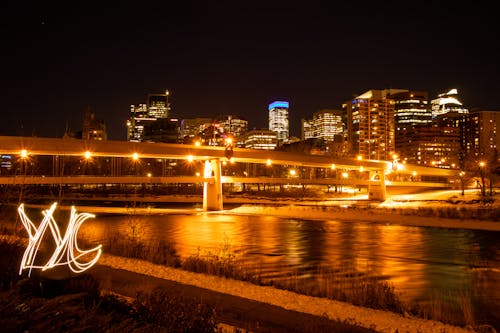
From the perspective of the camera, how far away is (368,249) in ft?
88.6

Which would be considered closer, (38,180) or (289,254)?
(289,254)

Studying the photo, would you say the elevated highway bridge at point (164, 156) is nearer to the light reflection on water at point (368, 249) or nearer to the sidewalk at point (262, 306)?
the light reflection on water at point (368, 249)

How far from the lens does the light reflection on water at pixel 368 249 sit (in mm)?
17844

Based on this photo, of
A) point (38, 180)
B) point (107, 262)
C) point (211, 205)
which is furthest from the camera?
point (211, 205)

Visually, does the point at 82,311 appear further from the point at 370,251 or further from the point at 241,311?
the point at 370,251

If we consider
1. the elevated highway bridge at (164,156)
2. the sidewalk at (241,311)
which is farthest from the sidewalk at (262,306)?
the elevated highway bridge at (164,156)

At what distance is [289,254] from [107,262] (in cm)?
1088

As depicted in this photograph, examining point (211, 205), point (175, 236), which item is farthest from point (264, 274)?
point (211, 205)

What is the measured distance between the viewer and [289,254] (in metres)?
24.5

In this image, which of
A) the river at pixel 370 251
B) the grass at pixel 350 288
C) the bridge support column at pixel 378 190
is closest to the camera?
the grass at pixel 350 288

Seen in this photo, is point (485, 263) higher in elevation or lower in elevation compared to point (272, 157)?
lower

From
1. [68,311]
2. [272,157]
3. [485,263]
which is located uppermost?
[272,157]

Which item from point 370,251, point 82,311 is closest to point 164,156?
point 370,251

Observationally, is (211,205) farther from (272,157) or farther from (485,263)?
(485,263)
